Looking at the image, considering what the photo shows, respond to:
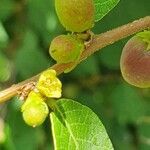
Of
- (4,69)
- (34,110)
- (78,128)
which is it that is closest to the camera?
(34,110)

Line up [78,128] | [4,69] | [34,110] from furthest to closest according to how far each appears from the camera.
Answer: [4,69] → [78,128] → [34,110]

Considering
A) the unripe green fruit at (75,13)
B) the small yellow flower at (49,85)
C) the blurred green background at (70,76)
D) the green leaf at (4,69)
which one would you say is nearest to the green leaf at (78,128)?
the small yellow flower at (49,85)

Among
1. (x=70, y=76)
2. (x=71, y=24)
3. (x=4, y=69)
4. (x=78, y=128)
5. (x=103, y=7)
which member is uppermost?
(x=71, y=24)

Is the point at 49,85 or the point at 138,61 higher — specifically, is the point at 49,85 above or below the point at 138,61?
above

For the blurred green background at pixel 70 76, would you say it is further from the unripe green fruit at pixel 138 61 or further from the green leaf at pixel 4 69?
the unripe green fruit at pixel 138 61

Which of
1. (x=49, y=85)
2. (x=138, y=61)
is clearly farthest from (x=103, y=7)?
(x=49, y=85)

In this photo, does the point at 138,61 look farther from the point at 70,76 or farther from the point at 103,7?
the point at 70,76

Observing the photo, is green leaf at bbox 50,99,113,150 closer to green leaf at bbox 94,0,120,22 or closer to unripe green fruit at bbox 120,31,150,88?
unripe green fruit at bbox 120,31,150,88
